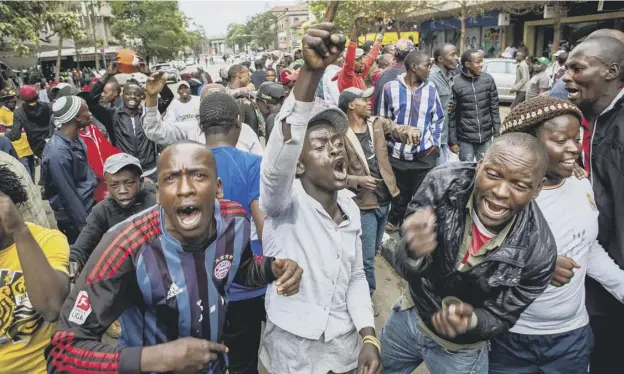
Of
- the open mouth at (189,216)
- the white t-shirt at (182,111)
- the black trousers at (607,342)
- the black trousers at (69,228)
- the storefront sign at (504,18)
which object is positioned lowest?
the black trousers at (607,342)

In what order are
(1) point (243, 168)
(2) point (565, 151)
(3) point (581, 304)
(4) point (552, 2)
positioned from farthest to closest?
(4) point (552, 2) < (1) point (243, 168) < (3) point (581, 304) < (2) point (565, 151)

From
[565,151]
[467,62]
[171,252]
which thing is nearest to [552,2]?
[467,62]

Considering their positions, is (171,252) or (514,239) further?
(514,239)

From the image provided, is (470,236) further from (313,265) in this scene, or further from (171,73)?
(171,73)

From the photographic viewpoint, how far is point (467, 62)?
5582mm

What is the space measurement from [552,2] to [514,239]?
72.2 feet

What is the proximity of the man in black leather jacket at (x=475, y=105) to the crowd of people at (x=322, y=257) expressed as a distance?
3.14 metres

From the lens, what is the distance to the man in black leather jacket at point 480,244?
1.73 metres

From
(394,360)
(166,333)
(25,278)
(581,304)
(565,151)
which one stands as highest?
(565,151)

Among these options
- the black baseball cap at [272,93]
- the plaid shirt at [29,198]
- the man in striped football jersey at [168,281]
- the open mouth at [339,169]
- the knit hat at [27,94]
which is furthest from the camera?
the knit hat at [27,94]

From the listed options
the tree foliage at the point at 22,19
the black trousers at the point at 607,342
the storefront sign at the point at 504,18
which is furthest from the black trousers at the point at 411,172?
the storefront sign at the point at 504,18

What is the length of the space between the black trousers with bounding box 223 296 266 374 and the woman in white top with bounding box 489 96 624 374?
139 cm

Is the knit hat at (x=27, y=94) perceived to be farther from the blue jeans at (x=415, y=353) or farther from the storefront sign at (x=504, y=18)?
the storefront sign at (x=504, y=18)

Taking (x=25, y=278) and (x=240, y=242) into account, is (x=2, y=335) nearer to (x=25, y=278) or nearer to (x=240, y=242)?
(x=25, y=278)
